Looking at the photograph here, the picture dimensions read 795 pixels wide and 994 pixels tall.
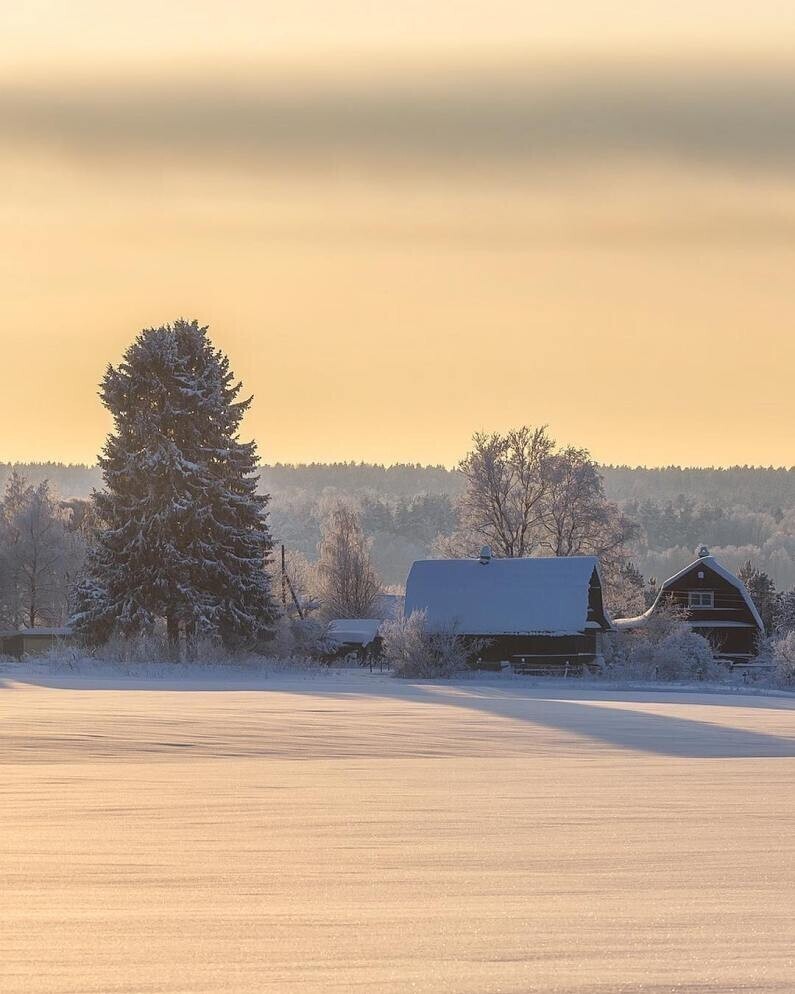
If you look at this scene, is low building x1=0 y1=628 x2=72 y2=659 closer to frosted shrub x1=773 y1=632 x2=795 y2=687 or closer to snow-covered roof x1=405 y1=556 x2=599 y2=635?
snow-covered roof x1=405 y1=556 x2=599 y2=635

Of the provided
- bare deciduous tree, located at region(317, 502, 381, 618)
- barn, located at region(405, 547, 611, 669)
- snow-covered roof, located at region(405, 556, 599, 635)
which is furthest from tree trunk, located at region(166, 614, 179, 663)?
bare deciduous tree, located at region(317, 502, 381, 618)

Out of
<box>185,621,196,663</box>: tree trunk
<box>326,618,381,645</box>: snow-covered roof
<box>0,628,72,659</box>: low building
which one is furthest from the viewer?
<box>326,618,381,645</box>: snow-covered roof

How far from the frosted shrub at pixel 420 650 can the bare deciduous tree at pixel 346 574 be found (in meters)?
28.6

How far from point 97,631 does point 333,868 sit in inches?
1793

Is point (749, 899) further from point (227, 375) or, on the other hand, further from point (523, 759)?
point (227, 375)

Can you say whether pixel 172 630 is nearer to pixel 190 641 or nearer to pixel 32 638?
pixel 190 641

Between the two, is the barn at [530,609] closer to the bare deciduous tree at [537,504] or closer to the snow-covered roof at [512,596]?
the snow-covered roof at [512,596]

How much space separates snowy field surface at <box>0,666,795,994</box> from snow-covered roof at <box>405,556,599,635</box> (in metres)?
38.0

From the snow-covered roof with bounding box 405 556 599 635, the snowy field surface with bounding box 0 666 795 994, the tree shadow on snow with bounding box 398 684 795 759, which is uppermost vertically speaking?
the snow-covered roof with bounding box 405 556 599 635

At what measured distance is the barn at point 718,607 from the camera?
6481 cm

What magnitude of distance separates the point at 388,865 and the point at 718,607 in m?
57.4

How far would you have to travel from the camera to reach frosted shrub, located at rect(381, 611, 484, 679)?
172 ft

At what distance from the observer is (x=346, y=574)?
279 feet

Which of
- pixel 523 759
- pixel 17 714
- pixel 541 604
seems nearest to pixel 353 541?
pixel 541 604
